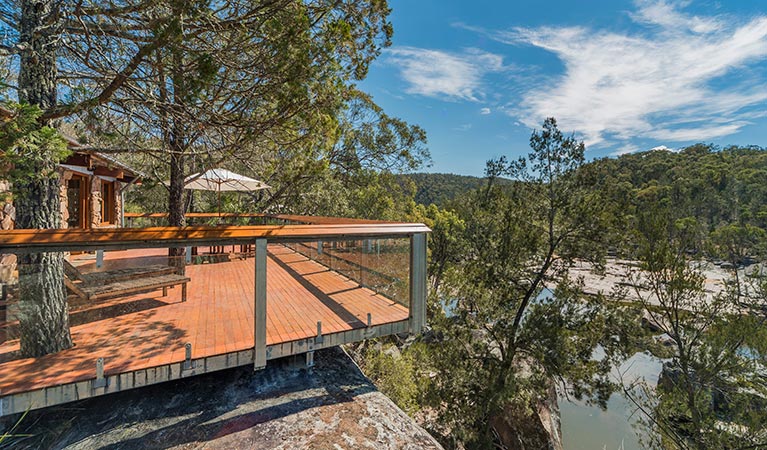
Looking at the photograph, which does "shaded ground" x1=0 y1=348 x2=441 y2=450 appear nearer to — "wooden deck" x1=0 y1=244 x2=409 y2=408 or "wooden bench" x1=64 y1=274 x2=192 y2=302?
"wooden deck" x1=0 y1=244 x2=409 y2=408

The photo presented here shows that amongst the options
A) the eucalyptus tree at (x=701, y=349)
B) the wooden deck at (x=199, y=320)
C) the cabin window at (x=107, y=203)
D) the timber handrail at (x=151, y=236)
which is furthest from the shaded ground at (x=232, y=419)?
the eucalyptus tree at (x=701, y=349)

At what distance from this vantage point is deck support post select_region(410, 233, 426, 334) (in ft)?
12.9

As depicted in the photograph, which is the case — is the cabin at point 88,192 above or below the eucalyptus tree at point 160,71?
below

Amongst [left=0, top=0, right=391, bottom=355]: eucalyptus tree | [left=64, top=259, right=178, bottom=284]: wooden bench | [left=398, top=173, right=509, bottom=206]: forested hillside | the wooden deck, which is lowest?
the wooden deck

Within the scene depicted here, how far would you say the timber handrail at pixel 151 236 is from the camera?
2314mm

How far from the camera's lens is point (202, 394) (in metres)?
3.21

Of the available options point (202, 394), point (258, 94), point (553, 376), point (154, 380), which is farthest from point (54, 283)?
point (553, 376)

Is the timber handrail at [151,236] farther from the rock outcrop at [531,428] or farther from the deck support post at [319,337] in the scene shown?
the rock outcrop at [531,428]

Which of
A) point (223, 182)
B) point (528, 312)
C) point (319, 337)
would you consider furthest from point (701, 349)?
point (223, 182)

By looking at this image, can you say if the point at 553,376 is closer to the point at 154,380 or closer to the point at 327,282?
the point at 327,282

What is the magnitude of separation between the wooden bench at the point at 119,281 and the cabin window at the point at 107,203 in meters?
7.29

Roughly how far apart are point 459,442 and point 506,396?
1.93 meters

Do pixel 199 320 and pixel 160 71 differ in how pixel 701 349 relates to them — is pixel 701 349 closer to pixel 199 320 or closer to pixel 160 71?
pixel 199 320

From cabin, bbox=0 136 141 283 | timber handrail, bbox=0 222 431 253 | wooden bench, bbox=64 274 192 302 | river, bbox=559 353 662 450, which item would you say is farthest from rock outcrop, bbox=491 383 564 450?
cabin, bbox=0 136 141 283
